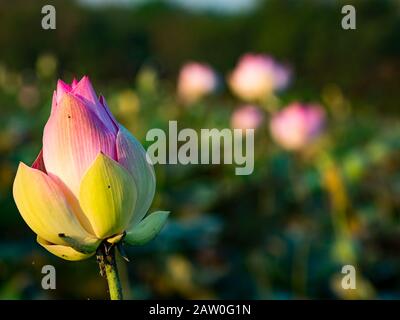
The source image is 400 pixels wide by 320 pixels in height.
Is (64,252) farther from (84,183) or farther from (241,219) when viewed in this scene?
(241,219)

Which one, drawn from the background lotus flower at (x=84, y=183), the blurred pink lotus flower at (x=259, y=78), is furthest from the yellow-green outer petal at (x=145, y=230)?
the blurred pink lotus flower at (x=259, y=78)

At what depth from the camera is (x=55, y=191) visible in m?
0.30

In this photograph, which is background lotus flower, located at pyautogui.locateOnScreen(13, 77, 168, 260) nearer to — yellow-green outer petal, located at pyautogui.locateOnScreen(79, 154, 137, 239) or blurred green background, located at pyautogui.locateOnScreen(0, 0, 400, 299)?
yellow-green outer petal, located at pyautogui.locateOnScreen(79, 154, 137, 239)

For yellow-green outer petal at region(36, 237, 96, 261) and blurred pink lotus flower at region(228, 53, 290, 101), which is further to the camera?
blurred pink lotus flower at region(228, 53, 290, 101)

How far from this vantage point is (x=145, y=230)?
0.31 metres

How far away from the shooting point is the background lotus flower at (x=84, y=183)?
30 centimetres

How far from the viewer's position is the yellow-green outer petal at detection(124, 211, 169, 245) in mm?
310

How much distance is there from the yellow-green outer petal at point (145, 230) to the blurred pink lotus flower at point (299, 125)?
5.52 feet

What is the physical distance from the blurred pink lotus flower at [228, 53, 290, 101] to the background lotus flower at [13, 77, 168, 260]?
2.02m

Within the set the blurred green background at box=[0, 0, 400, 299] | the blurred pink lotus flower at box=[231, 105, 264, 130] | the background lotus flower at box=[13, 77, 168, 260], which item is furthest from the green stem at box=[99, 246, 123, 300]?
the blurred pink lotus flower at box=[231, 105, 264, 130]

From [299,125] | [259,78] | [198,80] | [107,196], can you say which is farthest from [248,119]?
[107,196]

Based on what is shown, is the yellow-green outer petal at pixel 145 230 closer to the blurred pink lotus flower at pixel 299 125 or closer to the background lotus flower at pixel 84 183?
the background lotus flower at pixel 84 183

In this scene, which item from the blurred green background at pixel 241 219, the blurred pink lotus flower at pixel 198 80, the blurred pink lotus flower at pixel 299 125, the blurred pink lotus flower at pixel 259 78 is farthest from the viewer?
the blurred pink lotus flower at pixel 198 80
